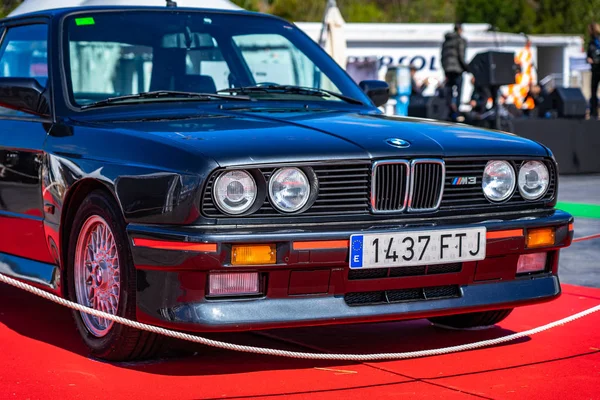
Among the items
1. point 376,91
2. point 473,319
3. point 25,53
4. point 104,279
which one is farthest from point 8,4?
point 104,279

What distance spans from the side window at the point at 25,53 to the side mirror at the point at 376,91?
173 cm

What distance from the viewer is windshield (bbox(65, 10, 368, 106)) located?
5.61 meters

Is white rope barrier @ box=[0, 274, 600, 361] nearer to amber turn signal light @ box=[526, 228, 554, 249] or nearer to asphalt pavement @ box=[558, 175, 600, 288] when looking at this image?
amber turn signal light @ box=[526, 228, 554, 249]

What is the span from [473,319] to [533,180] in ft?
2.88

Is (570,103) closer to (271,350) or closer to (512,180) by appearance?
(512,180)

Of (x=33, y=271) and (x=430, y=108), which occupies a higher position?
(x=33, y=271)

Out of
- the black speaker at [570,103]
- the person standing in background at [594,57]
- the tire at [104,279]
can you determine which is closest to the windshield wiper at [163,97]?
the tire at [104,279]

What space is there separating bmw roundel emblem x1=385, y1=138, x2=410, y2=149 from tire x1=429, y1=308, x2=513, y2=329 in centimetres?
120

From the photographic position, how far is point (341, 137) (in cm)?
461

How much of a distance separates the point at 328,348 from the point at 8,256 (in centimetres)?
168

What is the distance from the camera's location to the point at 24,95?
5.37 metres

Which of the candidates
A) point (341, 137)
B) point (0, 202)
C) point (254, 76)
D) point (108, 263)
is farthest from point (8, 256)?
point (341, 137)

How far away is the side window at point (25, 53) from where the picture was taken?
18.9 ft

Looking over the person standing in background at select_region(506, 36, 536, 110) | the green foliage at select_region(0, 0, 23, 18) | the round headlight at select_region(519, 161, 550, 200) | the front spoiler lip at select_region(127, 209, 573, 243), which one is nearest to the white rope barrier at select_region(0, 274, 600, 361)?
the front spoiler lip at select_region(127, 209, 573, 243)
